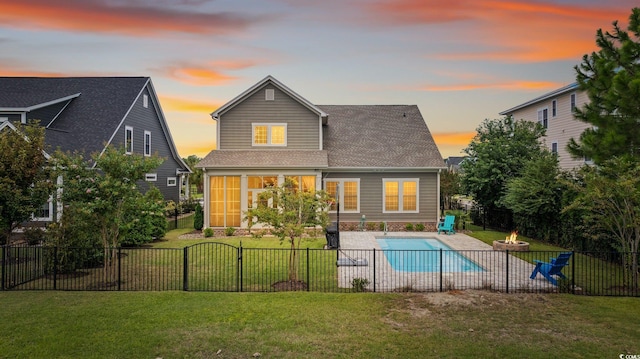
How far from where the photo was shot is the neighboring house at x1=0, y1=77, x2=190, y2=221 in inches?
861

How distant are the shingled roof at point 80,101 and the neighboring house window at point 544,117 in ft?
105

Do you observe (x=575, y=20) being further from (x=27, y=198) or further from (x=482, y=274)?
(x=27, y=198)

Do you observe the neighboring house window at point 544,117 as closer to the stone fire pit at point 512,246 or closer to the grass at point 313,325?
the stone fire pit at point 512,246

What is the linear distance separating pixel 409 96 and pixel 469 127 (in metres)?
10.0

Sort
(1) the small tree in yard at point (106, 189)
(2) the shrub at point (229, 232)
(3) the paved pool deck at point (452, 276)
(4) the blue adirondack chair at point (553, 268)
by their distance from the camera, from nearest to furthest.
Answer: (3) the paved pool deck at point (452, 276) < (4) the blue adirondack chair at point (553, 268) < (1) the small tree in yard at point (106, 189) < (2) the shrub at point (229, 232)

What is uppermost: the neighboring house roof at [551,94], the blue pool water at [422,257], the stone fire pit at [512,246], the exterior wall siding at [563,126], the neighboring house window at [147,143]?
→ the neighboring house roof at [551,94]

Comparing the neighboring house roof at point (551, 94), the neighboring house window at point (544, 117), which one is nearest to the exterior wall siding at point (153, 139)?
the neighboring house roof at point (551, 94)

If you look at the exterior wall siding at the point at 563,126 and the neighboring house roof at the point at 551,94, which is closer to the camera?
the neighboring house roof at the point at 551,94

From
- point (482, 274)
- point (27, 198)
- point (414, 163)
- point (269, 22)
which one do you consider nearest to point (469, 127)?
point (414, 163)

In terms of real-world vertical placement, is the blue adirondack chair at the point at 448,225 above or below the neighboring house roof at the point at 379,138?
below

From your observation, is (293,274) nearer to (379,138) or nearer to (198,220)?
(198,220)

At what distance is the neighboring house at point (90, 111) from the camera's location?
71.8ft

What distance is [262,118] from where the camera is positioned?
2314 centimetres

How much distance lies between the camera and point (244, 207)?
21.7 meters
